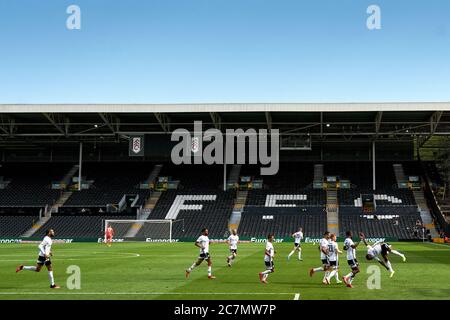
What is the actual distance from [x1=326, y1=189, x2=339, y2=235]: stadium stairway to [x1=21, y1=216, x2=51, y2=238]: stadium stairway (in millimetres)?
31216

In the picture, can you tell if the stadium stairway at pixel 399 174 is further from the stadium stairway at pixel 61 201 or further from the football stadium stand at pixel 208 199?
the stadium stairway at pixel 61 201

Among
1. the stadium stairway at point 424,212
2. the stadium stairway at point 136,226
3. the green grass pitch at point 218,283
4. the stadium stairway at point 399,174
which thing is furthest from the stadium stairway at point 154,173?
the green grass pitch at point 218,283

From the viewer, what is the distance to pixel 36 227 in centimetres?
6262

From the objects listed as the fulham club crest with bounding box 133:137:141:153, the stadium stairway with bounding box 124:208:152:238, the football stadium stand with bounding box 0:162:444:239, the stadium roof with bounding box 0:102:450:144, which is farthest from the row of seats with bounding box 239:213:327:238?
the fulham club crest with bounding box 133:137:141:153

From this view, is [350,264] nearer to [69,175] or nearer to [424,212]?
[424,212]

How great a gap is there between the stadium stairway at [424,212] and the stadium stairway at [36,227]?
40.9 m

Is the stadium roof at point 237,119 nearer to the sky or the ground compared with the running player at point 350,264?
nearer to the sky

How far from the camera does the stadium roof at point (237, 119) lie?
57.4 m

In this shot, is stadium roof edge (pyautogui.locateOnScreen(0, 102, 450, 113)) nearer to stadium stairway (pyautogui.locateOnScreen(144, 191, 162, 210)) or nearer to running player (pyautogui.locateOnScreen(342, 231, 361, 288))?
stadium stairway (pyautogui.locateOnScreen(144, 191, 162, 210))

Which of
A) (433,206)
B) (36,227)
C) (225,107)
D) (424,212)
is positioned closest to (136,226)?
(36,227)

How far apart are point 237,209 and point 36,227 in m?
22.1

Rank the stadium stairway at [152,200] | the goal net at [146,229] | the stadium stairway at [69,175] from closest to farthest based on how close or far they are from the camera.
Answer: the goal net at [146,229]
the stadium stairway at [152,200]
the stadium stairway at [69,175]

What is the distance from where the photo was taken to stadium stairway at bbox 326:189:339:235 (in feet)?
196
